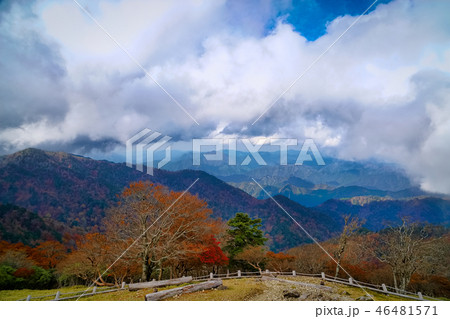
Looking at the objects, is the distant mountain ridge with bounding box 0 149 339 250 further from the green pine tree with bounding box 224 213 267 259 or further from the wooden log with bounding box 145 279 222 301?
the wooden log with bounding box 145 279 222 301

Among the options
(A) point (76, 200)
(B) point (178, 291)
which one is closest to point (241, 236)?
(B) point (178, 291)

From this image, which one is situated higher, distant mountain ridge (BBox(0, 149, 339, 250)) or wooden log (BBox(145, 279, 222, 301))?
distant mountain ridge (BBox(0, 149, 339, 250))

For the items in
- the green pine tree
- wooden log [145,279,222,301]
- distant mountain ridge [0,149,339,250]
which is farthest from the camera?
distant mountain ridge [0,149,339,250]

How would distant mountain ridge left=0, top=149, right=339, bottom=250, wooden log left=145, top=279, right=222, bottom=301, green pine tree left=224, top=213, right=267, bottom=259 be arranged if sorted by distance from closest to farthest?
wooden log left=145, top=279, right=222, bottom=301 → green pine tree left=224, top=213, right=267, bottom=259 → distant mountain ridge left=0, top=149, right=339, bottom=250

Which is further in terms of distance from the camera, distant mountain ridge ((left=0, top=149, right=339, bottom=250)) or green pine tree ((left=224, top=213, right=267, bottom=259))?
distant mountain ridge ((left=0, top=149, right=339, bottom=250))

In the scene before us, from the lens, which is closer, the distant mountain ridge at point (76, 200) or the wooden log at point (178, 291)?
the wooden log at point (178, 291)

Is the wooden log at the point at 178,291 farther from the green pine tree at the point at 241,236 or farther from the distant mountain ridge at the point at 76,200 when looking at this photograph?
the distant mountain ridge at the point at 76,200

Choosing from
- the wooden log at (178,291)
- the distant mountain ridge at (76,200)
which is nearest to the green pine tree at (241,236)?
the wooden log at (178,291)

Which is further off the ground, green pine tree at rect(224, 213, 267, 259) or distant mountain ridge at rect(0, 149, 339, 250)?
distant mountain ridge at rect(0, 149, 339, 250)

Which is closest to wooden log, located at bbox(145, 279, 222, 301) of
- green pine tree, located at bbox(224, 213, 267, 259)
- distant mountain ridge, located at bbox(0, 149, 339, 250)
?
green pine tree, located at bbox(224, 213, 267, 259)

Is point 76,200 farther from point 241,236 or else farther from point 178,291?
point 178,291
